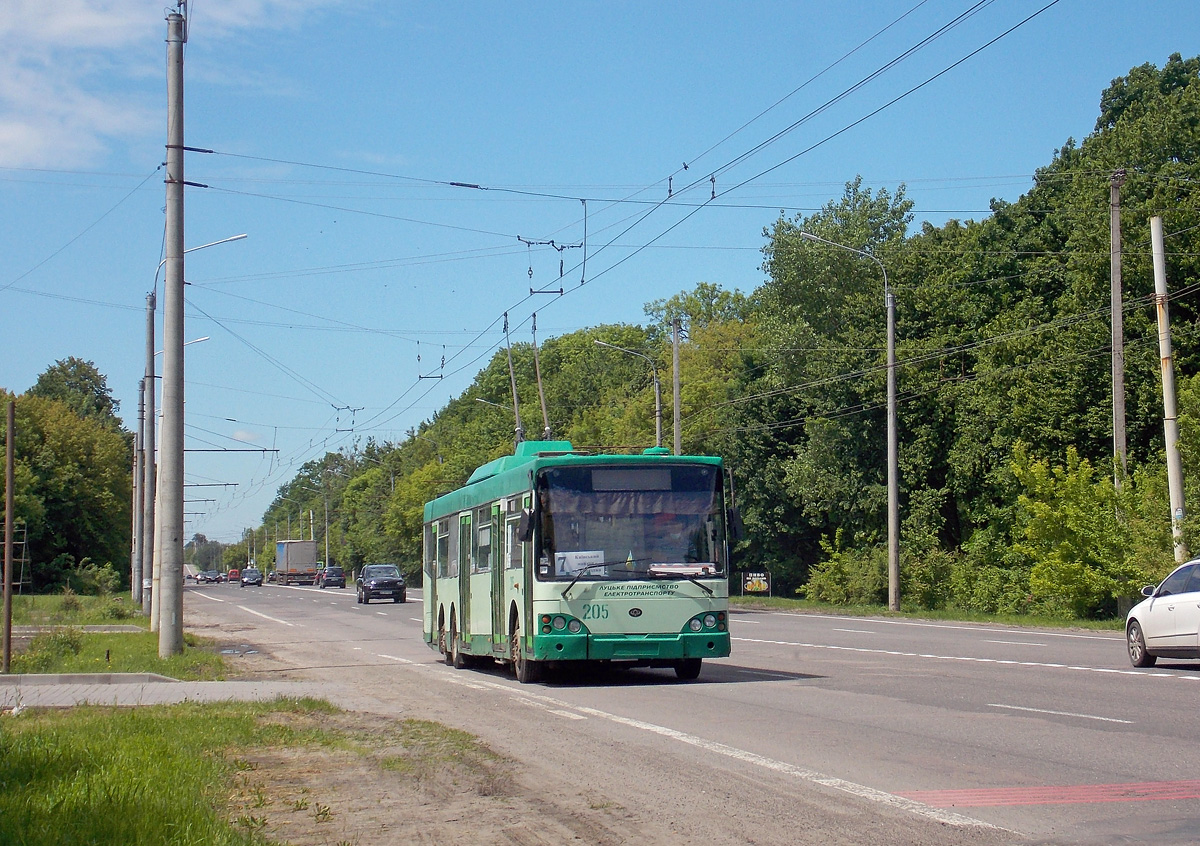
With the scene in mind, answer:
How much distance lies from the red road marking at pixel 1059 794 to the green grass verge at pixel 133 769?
13.5ft

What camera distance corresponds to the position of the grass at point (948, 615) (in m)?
29.9

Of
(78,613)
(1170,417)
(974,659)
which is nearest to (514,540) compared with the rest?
(974,659)

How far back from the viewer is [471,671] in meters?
21.0

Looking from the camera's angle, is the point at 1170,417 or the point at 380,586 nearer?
the point at 1170,417

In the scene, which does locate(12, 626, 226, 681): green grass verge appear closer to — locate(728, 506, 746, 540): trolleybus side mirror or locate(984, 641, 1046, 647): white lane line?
locate(728, 506, 746, 540): trolleybus side mirror

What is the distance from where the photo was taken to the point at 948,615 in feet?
119

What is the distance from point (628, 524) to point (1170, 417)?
16.3 meters

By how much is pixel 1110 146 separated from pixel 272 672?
35550mm

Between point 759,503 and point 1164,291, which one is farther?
point 759,503

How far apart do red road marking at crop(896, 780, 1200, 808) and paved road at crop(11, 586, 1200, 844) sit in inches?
0.8

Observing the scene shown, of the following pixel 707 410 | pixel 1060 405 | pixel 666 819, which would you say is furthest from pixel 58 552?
pixel 666 819

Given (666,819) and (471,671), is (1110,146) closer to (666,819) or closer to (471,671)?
(471,671)

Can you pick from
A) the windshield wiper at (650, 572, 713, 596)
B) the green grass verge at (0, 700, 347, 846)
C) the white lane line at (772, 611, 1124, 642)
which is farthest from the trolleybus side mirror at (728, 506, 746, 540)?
the white lane line at (772, 611, 1124, 642)

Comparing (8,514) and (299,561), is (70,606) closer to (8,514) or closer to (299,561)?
(8,514)
